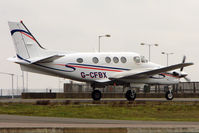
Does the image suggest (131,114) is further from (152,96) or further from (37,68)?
(152,96)

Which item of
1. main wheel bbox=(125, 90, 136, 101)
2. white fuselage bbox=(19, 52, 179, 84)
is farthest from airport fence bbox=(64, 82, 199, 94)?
white fuselage bbox=(19, 52, 179, 84)

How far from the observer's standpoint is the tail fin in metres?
40.4

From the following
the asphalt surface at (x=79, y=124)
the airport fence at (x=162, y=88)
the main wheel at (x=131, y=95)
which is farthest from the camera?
the airport fence at (x=162, y=88)

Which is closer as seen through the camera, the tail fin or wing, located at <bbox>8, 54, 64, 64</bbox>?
wing, located at <bbox>8, 54, 64, 64</bbox>

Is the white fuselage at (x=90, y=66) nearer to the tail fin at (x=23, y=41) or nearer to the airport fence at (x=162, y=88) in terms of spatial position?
the tail fin at (x=23, y=41)

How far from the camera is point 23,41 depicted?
40625 mm

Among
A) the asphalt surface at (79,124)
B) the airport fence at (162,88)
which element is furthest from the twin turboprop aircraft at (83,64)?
the airport fence at (162,88)

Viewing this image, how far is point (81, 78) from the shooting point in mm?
41125

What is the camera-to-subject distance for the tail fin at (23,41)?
132 feet

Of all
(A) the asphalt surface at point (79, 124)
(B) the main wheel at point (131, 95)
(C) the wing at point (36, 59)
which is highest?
(C) the wing at point (36, 59)

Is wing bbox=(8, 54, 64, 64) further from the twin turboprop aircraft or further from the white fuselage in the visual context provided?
the white fuselage

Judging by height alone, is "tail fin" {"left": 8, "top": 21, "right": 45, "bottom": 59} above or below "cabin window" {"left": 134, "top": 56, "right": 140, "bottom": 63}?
above

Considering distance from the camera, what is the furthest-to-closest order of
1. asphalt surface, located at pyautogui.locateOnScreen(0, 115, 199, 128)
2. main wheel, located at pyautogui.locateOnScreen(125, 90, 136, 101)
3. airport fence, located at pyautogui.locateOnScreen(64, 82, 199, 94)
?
airport fence, located at pyautogui.locateOnScreen(64, 82, 199, 94)
main wheel, located at pyautogui.locateOnScreen(125, 90, 136, 101)
asphalt surface, located at pyautogui.locateOnScreen(0, 115, 199, 128)

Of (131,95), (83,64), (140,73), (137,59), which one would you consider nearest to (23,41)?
(83,64)
